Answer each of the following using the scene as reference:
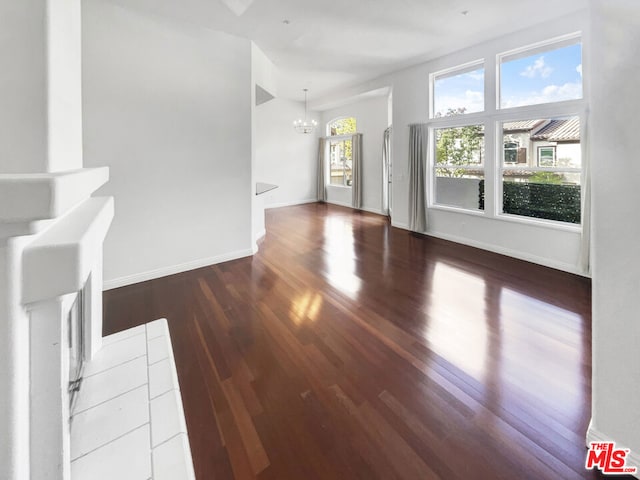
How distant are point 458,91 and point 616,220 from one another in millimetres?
5013

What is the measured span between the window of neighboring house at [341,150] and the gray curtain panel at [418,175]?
11.0 ft

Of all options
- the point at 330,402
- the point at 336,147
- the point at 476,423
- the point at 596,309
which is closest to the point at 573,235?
the point at 596,309

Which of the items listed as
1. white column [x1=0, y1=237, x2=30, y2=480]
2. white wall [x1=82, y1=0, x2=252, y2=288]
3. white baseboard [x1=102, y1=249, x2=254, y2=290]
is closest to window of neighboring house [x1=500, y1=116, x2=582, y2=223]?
white wall [x1=82, y1=0, x2=252, y2=288]

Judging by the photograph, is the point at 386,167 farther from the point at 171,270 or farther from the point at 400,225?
the point at 171,270

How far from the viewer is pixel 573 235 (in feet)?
13.4

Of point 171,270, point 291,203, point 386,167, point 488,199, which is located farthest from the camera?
point 291,203

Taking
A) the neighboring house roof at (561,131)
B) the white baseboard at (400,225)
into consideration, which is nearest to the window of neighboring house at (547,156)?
the neighboring house roof at (561,131)

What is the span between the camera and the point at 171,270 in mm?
4062

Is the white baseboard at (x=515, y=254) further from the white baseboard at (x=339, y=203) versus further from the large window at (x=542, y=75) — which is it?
the white baseboard at (x=339, y=203)

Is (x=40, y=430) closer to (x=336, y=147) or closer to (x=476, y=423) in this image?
(x=476, y=423)

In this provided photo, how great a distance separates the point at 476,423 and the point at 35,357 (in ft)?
6.41

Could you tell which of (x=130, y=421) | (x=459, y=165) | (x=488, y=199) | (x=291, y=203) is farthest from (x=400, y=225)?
(x=130, y=421)

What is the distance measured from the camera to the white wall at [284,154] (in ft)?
30.3

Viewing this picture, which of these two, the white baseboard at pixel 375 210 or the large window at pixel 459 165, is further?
the white baseboard at pixel 375 210
